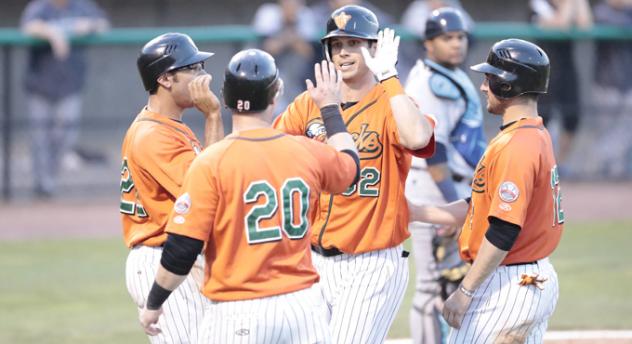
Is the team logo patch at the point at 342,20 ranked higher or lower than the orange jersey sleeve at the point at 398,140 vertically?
higher

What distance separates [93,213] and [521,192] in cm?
875

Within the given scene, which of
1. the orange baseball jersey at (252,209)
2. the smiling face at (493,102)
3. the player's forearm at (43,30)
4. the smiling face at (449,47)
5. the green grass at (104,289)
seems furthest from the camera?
the player's forearm at (43,30)

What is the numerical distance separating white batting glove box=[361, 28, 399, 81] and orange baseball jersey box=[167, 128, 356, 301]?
2.66 ft

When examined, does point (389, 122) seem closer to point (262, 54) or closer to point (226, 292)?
point (262, 54)

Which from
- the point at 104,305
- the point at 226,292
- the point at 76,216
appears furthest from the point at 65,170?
the point at 226,292

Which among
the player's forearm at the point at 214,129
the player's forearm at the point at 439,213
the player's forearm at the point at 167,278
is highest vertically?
the player's forearm at the point at 214,129

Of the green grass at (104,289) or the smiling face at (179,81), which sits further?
the green grass at (104,289)

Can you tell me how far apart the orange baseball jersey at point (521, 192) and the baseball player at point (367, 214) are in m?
0.35

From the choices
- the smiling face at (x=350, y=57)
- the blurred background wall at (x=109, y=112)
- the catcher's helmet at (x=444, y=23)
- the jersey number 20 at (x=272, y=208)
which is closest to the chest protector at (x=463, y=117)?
the catcher's helmet at (x=444, y=23)

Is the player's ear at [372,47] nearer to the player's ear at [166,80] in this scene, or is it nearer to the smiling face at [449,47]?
the player's ear at [166,80]

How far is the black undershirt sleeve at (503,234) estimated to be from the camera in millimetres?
4551

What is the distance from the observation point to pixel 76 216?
40.9 feet

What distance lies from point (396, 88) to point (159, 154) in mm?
1045

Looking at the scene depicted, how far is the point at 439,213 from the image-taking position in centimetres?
525
